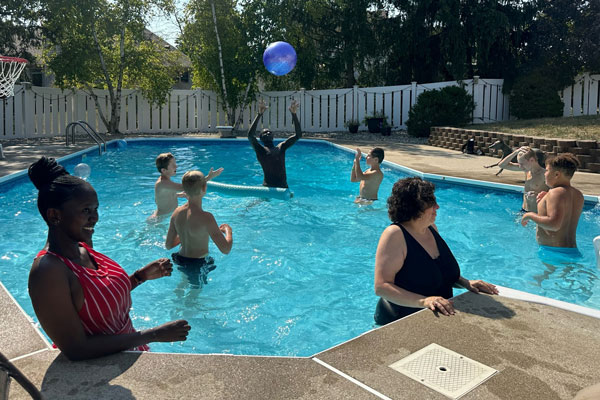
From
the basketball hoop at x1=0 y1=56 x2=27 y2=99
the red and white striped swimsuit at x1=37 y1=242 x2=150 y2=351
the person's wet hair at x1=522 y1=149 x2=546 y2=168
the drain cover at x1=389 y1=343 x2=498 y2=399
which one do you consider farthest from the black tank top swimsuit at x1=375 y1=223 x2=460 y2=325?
the basketball hoop at x1=0 y1=56 x2=27 y2=99

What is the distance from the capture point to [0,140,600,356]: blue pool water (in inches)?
198

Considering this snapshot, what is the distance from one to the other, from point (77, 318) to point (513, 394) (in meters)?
1.87

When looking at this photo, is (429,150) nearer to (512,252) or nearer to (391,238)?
(512,252)

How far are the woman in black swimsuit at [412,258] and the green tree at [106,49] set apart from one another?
18.8 metres

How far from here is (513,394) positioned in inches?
86.6

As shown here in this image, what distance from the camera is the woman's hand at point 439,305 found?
9.84ft

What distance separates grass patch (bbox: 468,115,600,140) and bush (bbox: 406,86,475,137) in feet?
7.49

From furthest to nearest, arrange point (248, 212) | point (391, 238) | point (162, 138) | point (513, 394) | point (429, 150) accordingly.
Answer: point (162, 138) → point (429, 150) → point (248, 212) → point (391, 238) → point (513, 394)

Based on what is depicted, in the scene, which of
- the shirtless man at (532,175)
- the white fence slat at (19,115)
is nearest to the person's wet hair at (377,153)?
the shirtless man at (532,175)

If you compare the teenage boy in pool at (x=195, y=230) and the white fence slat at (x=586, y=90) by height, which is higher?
the white fence slat at (x=586, y=90)

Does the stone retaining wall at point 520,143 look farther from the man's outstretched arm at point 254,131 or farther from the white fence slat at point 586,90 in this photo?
the white fence slat at point 586,90

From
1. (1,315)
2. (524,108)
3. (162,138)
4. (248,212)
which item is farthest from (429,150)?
(1,315)

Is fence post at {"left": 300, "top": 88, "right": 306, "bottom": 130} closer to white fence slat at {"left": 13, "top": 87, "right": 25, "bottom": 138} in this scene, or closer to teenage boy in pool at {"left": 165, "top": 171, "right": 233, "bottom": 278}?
white fence slat at {"left": 13, "top": 87, "right": 25, "bottom": 138}

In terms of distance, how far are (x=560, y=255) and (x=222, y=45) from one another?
18284mm
